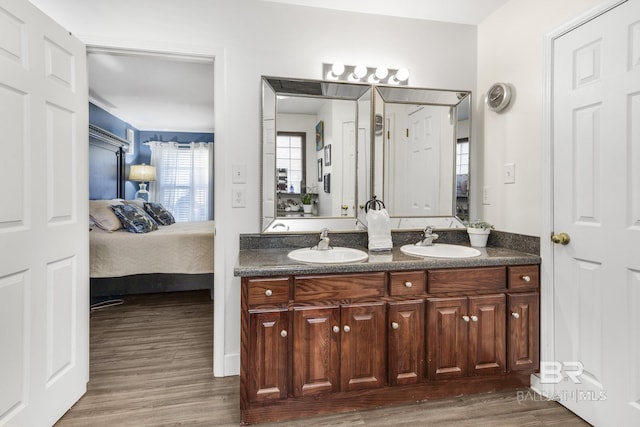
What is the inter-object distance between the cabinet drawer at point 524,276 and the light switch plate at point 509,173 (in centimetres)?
57

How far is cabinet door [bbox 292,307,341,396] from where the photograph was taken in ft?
5.45

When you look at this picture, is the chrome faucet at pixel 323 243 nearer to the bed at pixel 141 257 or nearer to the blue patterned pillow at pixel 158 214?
the bed at pixel 141 257

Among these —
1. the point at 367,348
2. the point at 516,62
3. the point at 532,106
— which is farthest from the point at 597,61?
the point at 367,348

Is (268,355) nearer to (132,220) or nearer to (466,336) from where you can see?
(466,336)

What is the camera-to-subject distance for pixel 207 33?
2.10 meters

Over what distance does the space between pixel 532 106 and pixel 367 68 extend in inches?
41.5

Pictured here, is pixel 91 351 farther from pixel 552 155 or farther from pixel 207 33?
pixel 552 155

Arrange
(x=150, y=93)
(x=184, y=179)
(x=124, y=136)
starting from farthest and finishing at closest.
A: (x=184, y=179) < (x=124, y=136) < (x=150, y=93)

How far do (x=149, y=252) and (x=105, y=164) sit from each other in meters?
2.10

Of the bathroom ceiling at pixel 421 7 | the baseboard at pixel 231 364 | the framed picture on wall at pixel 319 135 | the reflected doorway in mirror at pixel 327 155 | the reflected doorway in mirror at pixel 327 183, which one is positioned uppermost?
the bathroom ceiling at pixel 421 7

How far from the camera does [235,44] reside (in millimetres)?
2127

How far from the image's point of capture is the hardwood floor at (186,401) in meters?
1.71

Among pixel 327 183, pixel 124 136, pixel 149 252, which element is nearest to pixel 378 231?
pixel 327 183

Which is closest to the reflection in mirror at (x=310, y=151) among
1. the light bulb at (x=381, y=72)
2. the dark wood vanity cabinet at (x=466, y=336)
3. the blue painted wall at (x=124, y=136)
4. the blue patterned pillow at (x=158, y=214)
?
the light bulb at (x=381, y=72)
